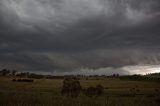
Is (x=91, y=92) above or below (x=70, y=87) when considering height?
below

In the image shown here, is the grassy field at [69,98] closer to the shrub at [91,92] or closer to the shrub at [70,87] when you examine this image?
the shrub at [91,92]

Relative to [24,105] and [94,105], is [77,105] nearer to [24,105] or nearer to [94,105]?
[94,105]

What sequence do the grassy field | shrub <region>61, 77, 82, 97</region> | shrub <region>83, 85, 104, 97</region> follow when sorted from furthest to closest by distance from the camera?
shrub <region>61, 77, 82, 97</region> → shrub <region>83, 85, 104, 97</region> → the grassy field

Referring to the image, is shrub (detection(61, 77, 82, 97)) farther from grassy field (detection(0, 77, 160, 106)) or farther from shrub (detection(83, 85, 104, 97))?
grassy field (detection(0, 77, 160, 106))

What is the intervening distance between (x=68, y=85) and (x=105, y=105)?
187ft

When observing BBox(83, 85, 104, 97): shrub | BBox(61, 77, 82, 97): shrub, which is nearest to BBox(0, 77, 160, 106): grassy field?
BBox(83, 85, 104, 97): shrub

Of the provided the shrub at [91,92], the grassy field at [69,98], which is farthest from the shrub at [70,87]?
the grassy field at [69,98]

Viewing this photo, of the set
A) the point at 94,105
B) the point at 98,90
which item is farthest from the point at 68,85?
the point at 94,105

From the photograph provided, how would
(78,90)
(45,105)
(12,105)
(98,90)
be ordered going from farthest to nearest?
(98,90)
(78,90)
(45,105)
(12,105)

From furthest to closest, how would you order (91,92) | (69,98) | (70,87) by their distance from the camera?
1. (91,92)
2. (70,87)
3. (69,98)

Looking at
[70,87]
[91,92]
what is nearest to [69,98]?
[70,87]

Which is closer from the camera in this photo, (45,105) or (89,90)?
(45,105)

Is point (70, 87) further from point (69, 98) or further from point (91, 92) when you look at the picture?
point (69, 98)

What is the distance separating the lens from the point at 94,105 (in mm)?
17938
